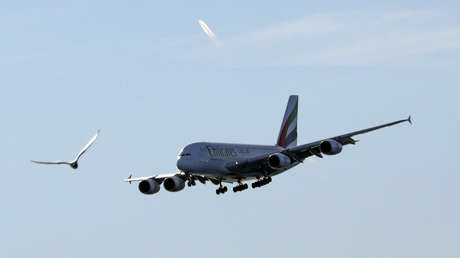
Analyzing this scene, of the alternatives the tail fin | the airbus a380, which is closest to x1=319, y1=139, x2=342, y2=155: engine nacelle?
the airbus a380

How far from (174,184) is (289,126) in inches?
870

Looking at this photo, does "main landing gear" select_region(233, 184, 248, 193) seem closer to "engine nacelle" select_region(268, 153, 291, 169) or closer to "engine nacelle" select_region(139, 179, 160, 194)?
"engine nacelle" select_region(268, 153, 291, 169)

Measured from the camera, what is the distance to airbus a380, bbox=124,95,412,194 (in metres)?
104

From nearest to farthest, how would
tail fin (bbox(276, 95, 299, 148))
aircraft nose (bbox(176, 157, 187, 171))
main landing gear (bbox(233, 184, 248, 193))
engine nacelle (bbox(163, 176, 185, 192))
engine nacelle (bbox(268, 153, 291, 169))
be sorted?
aircraft nose (bbox(176, 157, 187, 171)) → engine nacelle (bbox(268, 153, 291, 169)) → main landing gear (bbox(233, 184, 248, 193)) → engine nacelle (bbox(163, 176, 185, 192)) → tail fin (bbox(276, 95, 299, 148))

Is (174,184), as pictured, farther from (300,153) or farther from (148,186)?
(300,153)

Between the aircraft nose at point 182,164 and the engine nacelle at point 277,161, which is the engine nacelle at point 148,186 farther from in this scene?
the engine nacelle at point 277,161

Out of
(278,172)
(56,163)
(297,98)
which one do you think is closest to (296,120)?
(297,98)

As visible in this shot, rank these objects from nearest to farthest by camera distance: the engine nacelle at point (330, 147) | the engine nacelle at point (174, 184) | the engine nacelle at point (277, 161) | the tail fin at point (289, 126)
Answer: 1. the engine nacelle at point (330, 147)
2. the engine nacelle at point (277, 161)
3. the engine nacelle at point (174, 184)
4. the tail fin at point (289, 126)

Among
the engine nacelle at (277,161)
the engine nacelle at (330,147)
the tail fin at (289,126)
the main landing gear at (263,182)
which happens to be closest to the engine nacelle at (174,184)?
the main landing gear at (263,182)

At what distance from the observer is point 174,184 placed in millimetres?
111562

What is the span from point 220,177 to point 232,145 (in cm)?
396

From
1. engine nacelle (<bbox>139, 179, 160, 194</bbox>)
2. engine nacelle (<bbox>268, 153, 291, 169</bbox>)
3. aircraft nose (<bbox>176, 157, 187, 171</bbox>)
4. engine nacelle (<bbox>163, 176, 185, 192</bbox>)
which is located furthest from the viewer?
engine nacelle (<bbox>139, 179, 160, 194</bbox>)

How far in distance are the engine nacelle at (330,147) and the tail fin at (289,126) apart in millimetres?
19227

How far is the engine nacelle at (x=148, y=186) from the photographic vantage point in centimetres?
11429
